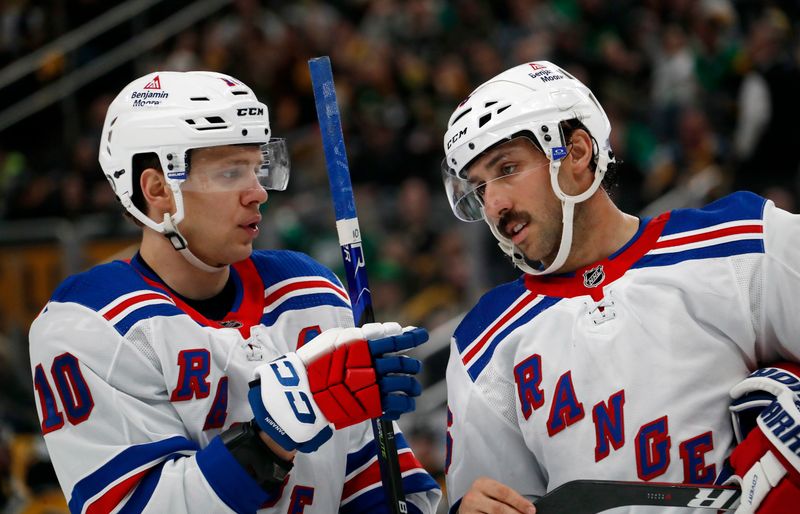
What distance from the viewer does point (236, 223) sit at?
2.56 m

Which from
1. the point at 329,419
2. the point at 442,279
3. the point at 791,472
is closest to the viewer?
the point at 791,472

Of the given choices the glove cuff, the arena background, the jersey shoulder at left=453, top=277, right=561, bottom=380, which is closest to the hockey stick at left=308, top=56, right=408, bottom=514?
the jersey shoulder at left=453, top=277, right=561, bottom=380

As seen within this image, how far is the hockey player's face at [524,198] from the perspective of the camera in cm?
246

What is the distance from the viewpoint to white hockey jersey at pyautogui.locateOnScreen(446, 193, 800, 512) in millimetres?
2295

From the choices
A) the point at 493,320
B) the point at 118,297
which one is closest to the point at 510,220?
the point at 493,320

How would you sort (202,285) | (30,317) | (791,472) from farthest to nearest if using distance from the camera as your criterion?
(30,317), (202,285), (791,472)

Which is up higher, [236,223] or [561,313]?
[236,223]

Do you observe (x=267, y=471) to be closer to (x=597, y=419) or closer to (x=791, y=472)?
(x=597, y=419)

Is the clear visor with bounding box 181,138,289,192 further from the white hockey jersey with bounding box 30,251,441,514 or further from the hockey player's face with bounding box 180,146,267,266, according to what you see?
the white hockey jersey with bounding box 30,251,441,514

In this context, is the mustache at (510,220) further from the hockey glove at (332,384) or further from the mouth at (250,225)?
the mouth at (250,225)

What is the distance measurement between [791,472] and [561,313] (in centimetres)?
57

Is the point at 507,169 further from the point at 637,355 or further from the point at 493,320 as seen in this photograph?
the point at 637,355

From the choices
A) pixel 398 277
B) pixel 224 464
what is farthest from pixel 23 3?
pixel 224 464

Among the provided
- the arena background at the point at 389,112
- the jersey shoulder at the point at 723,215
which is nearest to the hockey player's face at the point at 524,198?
the jersey shoulder at the point at 723,215
